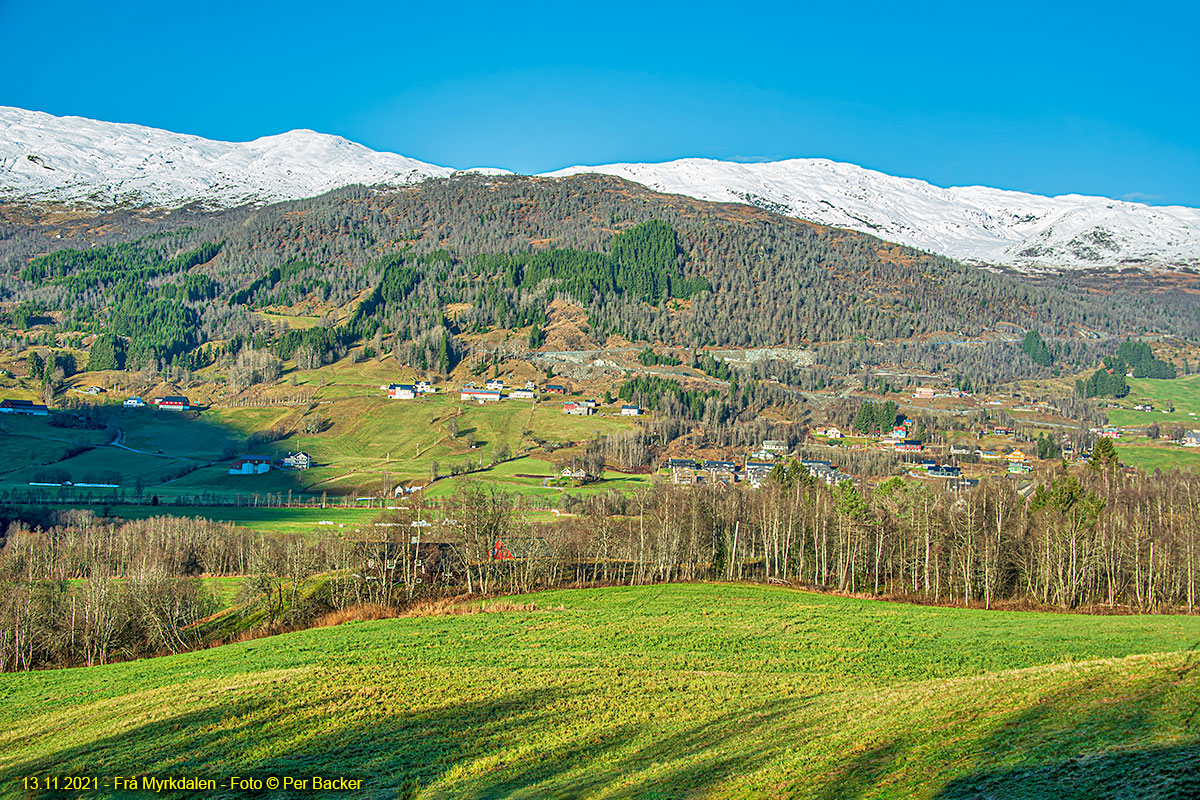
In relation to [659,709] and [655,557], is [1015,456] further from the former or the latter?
[659,709]

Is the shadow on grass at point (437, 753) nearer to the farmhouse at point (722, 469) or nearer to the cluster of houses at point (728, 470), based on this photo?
the cluster of houses at point (728, 470)

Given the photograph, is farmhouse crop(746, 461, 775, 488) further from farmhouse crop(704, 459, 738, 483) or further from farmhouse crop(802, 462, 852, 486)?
farmhouse crop(802, 462, 852, 486)

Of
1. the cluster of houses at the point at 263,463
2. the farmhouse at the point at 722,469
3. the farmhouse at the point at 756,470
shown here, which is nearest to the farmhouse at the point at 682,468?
the farmhouse at the point at 722,469

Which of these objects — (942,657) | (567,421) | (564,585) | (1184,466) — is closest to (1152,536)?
(942,657)

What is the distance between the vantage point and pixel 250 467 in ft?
536

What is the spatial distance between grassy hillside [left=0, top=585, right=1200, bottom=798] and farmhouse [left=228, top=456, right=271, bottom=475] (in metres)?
118

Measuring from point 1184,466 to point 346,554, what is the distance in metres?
146

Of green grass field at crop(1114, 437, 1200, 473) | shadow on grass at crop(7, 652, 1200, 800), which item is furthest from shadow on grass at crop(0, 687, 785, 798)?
green grass field at crop(1114, 437, 1200, 473)

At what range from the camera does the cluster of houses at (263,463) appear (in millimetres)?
162875

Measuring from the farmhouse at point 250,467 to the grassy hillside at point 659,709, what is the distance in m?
118

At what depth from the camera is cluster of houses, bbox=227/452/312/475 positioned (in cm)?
16288

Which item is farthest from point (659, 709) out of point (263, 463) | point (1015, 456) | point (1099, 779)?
point (1015, 456)

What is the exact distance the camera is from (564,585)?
7562 centimetres

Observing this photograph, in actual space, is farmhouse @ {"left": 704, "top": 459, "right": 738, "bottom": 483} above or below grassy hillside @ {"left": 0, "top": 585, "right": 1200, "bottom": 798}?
above
